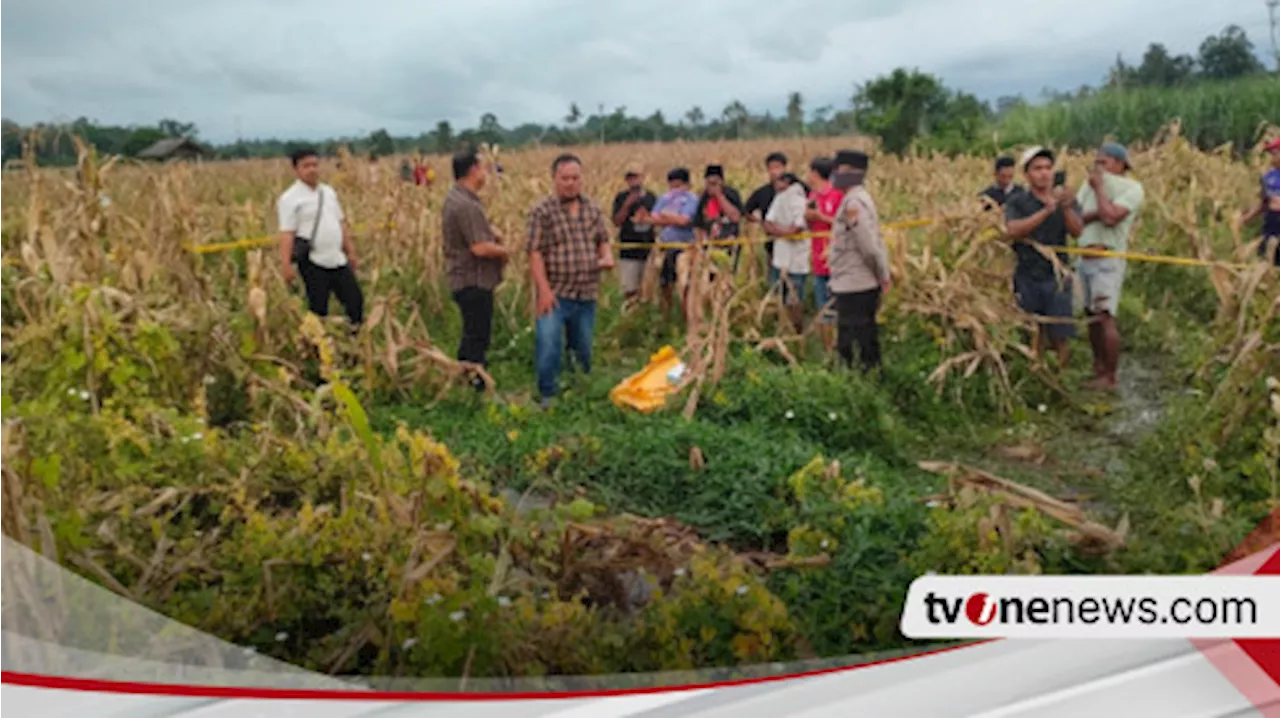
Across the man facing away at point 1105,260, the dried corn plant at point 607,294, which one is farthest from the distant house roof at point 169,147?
the man facing away at point 1105,260

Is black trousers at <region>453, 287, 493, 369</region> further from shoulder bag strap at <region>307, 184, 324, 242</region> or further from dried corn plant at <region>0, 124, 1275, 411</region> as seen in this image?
shoulder bag strap at <region>307, 184, 324, 242</region>

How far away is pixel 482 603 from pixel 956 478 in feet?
2.88

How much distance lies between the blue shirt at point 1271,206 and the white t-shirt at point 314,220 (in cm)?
269

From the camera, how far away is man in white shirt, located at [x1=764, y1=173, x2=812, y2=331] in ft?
14.1

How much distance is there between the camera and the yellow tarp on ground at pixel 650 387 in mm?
3104

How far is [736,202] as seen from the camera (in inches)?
185

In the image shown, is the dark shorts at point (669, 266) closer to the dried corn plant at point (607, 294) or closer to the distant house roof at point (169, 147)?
the dried corn plant at point (607, 294)

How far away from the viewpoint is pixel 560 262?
3455 mm

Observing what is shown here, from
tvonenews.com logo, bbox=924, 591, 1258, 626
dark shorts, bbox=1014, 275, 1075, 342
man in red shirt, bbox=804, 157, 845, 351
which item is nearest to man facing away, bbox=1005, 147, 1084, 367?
dark shorts, bbox=1014, 275, 1075, 342

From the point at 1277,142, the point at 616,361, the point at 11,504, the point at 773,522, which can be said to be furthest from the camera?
the point at 616,361

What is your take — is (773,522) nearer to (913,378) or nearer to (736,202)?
(913,378)

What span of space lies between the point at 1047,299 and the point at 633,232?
6.64 ft

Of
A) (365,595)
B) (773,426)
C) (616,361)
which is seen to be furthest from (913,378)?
(365,595)

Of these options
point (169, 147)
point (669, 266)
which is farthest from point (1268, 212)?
point (169, 147)
